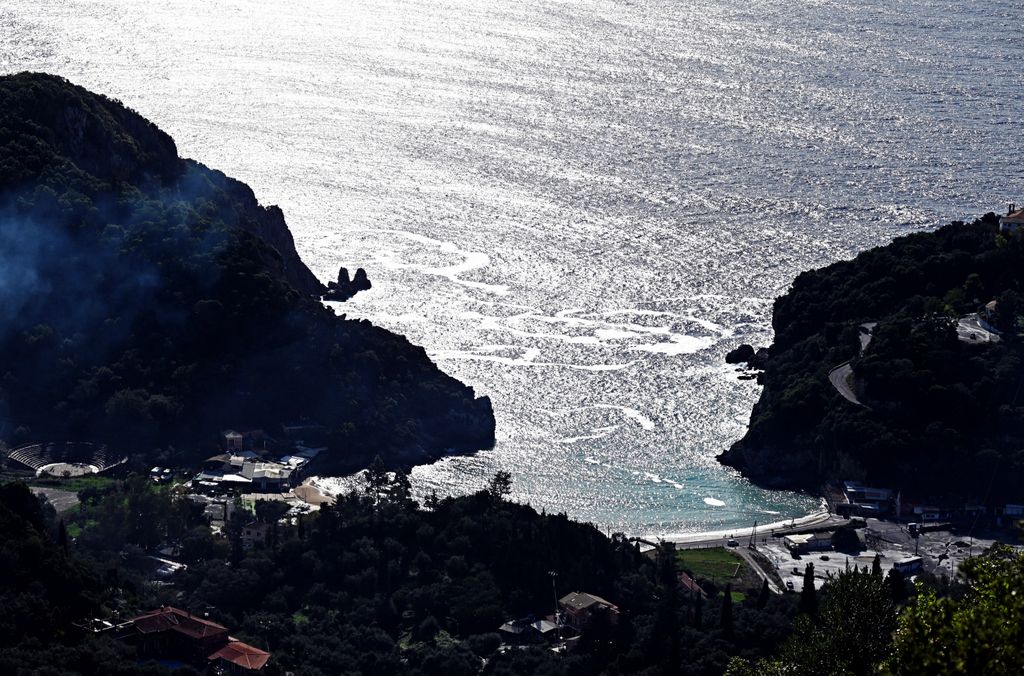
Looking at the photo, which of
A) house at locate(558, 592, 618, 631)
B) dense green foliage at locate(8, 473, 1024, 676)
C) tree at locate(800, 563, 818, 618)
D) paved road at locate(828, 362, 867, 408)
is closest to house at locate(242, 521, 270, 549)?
dense green foliage at locate(8, 473, 1024, 676)

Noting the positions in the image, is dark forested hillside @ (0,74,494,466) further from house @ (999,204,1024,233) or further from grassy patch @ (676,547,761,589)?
house @ (999,204,1024,233)

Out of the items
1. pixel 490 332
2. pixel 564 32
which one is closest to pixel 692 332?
pixel 490 332

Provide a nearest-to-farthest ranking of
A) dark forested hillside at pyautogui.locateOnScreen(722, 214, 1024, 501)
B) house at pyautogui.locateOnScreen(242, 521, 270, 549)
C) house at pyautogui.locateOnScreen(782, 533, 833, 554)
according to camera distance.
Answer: house at pyautogui.locateOnScreen(242, 521, 270, 549)
house at pyautogui.locateOnScreen(782, 533, 833, 554)
dark forested hillside at pyautogui.locateOnScreen(722, 214, 1024, 501)

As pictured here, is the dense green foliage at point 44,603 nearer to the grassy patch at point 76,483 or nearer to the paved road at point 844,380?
the grassy patch at point 76,483

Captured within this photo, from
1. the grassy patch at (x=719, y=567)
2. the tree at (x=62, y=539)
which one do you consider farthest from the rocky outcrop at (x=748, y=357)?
the tree at (x=62, y=539)

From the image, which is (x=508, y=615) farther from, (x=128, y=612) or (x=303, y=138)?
(x=303, y=138)

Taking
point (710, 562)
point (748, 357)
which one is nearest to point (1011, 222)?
point (748, 357)
